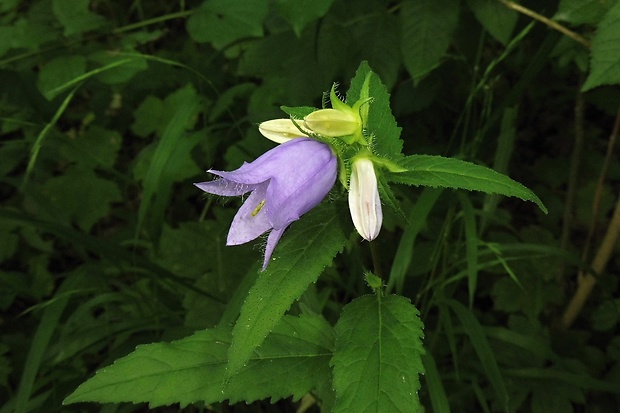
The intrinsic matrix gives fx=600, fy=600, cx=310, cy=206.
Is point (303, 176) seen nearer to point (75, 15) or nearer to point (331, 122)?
point (331, 122)

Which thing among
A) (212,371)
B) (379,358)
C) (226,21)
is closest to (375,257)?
(379,358)

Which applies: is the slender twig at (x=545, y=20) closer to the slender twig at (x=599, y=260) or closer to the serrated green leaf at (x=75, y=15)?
the slender twig at (x=599, y=260)

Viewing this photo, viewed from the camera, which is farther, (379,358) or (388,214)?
(388,214)

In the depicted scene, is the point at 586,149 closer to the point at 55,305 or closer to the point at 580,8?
the point at 580,8

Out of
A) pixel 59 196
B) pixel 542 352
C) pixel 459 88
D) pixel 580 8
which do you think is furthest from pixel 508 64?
pixel 59 196

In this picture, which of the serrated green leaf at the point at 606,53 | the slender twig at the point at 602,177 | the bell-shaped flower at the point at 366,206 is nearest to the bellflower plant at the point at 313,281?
the bell-shaped flower at the point at 366,206
